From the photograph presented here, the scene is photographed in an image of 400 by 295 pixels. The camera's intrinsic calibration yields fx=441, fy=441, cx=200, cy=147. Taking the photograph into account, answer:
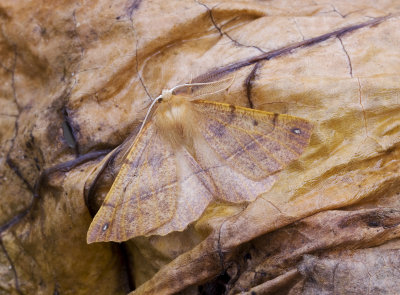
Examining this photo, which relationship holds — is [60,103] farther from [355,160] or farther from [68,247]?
[355,160]

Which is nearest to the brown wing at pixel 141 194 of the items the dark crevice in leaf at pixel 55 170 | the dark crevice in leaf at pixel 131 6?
the dark crevice in leaf at pixel 55 170

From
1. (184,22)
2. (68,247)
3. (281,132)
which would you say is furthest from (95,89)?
(281,132)

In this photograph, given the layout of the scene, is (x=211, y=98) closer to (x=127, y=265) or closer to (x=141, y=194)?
(x=141, y=194)

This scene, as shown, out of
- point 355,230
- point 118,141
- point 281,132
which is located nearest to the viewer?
point 355,230

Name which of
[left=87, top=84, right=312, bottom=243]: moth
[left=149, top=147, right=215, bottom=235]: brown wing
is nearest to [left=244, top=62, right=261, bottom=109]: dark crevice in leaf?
[left=87, top=84, right=312, bottom=243]: moth

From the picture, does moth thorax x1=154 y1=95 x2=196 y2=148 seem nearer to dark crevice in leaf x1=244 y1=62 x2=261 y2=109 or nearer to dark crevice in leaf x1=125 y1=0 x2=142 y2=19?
dark crevice in leaf x1=244 y1=62 x2=261 y2=109

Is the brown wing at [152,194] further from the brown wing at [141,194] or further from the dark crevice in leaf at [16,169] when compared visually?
the dark crevice in leaf at [16,169]

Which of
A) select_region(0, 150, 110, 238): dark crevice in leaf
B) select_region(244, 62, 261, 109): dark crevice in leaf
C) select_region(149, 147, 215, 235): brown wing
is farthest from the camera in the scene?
select_region(0, 150, 110, 238): dark crevice in leaf
